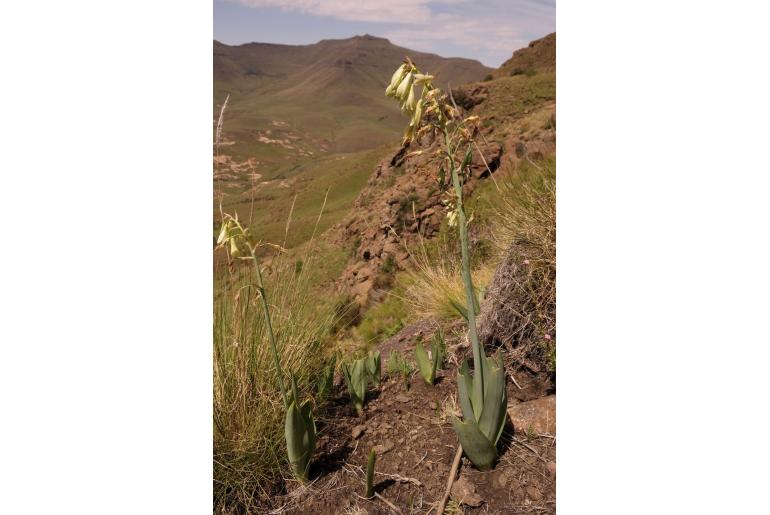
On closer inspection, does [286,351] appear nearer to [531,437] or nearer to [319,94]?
[531,437]

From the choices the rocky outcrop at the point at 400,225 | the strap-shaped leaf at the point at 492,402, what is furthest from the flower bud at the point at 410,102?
the rocky outcrop at the point at 400,225

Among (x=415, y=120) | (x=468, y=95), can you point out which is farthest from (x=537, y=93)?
(x=415, y=120)

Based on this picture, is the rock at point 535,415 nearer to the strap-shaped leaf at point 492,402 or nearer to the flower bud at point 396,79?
the strap-shaped leaf at point 492,402

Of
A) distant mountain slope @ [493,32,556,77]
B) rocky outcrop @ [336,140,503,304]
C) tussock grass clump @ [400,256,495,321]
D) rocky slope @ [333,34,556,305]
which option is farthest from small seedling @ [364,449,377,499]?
distant mountain slope @ [493,32,556,77]

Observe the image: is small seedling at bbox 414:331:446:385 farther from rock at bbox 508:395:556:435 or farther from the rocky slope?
the rocky slope

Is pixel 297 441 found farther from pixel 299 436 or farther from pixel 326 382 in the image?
pixel 326 382

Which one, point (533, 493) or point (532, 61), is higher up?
point (532, 61)

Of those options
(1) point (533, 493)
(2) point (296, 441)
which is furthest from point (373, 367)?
(1) point (533, 493)
